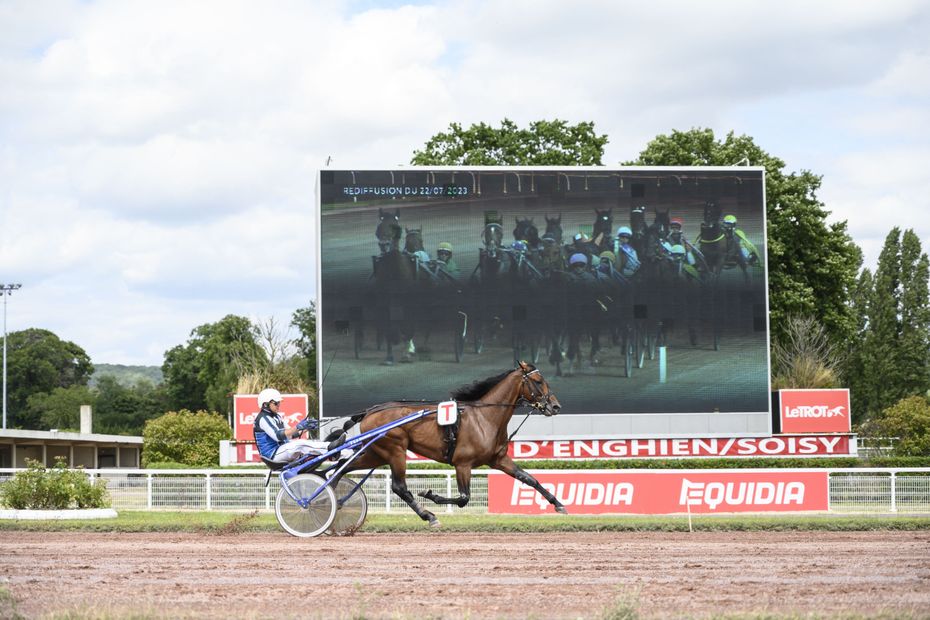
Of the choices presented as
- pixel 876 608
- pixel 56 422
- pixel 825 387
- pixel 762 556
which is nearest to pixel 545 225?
pixel 825 387

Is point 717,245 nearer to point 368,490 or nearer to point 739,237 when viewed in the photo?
point 739,237

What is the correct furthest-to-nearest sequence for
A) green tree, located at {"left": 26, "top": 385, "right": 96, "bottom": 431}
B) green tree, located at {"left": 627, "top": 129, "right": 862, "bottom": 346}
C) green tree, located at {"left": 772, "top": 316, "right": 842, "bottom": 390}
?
green tree, located at {"left": 26, "top": 385, "right": 96, "bottom": 431} < green tree, located at {"left": 627, "top": 129, "right": 862, "bottom": 346} < green tree, located at {"left": 772, "top": 316, "right": 842, "bottom": 390}

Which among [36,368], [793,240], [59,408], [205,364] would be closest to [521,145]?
[793,240]

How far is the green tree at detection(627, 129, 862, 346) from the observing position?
40.3 metres

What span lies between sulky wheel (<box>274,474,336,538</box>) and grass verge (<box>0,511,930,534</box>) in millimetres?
1385

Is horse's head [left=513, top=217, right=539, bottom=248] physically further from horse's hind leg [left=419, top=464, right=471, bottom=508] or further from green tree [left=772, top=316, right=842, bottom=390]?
horse's hind leg [left=419, top=464, right=471, bottom=508]

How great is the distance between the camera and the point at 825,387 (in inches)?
1245

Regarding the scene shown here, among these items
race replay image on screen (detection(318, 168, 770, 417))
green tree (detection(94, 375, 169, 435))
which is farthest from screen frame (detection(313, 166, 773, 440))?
green tree (detection(94, 375, 169, 435))

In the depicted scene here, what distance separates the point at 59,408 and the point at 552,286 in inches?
2659

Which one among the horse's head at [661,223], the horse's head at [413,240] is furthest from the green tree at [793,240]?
the horse's head at [413,240]

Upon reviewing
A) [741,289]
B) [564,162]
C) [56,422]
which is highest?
[564,162]

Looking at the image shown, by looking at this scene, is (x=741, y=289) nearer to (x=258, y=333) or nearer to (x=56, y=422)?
(x=258, y=333)

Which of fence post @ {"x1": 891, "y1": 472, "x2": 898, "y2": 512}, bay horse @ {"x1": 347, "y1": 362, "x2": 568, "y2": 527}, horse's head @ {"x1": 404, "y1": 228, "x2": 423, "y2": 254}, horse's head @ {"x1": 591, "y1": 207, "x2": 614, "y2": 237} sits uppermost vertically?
horse's head @ {"x1": 591, "y1": 207, "x2": 614, "y2": 237}

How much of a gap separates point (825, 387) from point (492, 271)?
34.1 feet
